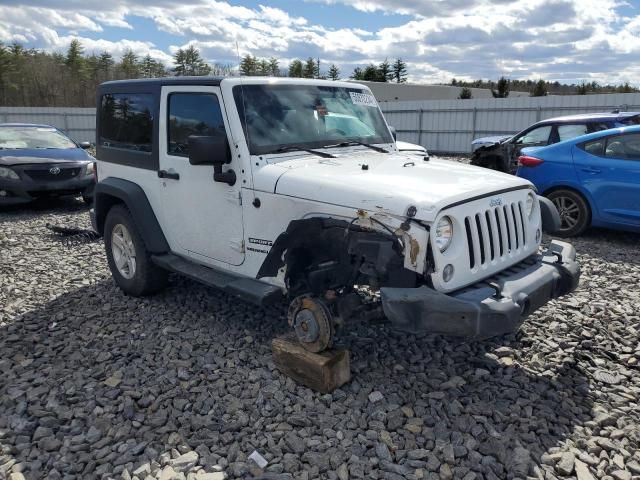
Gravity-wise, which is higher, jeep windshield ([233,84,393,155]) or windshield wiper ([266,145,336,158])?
jeep windshield ([233,84,393,155])

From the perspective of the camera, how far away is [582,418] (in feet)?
10.9

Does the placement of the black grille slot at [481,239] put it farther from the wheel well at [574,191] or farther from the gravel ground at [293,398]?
the wheel well at [574,191]

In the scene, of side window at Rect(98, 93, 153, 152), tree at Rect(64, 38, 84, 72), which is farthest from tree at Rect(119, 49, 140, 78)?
side window at Rect(98, 93, 153, 152)

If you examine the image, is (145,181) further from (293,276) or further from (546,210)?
(546,210)

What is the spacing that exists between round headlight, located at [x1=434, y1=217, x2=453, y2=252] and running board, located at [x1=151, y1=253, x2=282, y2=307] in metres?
1.28

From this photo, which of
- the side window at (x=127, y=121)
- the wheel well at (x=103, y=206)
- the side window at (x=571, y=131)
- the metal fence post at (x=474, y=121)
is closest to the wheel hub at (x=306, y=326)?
the side window at (x=127, y=121)

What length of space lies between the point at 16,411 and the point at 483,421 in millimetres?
3010

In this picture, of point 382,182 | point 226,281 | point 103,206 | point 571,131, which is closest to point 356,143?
point 382,182

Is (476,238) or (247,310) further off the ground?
(476,238)

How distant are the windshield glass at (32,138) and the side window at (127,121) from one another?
5.66 m

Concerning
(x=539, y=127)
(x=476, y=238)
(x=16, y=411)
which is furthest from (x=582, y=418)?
(x=539, y=127)

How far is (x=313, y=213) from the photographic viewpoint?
11.6 feet

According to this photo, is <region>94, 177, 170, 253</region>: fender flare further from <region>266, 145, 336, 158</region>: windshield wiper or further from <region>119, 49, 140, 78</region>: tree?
<region>119, 49, 140, 78</region>: tree

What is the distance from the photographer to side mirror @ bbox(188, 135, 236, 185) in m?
3.77
